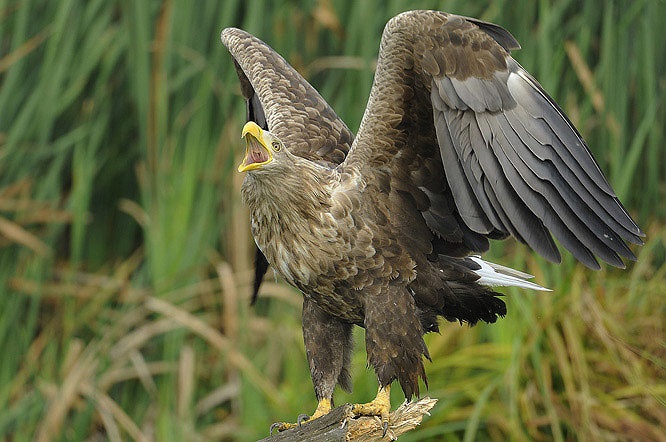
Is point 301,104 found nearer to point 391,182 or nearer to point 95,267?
point 391,182

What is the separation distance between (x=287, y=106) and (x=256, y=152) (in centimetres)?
81

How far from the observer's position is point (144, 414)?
6.09 meters

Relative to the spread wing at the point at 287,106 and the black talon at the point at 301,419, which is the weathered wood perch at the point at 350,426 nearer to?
the black talon at the point at 301,419

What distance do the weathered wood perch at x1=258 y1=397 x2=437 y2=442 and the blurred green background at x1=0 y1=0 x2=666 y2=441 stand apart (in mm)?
1714

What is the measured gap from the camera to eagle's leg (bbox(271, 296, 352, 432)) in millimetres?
4195

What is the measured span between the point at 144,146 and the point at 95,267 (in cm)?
76

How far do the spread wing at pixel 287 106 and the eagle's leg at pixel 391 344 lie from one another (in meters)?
0.62

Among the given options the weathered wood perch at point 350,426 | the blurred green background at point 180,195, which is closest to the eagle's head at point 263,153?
the weathered wood perch at point 350,426

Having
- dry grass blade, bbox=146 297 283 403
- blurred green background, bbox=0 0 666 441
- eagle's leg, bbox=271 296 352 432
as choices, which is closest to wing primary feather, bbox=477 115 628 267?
eagle's leg, bbox=271 296 352 432

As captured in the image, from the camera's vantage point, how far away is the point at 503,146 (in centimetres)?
371

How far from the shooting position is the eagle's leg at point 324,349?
13.8 ft

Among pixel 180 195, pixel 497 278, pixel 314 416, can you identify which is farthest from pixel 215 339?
pixel 497 278

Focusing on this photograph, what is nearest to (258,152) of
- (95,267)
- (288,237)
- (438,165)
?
(288,237)

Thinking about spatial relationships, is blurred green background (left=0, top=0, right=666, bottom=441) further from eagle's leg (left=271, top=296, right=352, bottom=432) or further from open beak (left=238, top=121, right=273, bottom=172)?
open beak (left=238, top=121, right=273, bottom=172)
